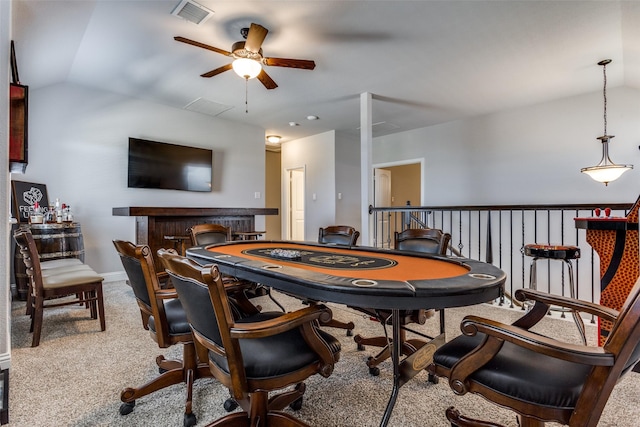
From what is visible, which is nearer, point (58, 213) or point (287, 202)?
point (58, 213)

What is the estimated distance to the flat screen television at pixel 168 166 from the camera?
15.1 feet

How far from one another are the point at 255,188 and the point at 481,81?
4005 mm

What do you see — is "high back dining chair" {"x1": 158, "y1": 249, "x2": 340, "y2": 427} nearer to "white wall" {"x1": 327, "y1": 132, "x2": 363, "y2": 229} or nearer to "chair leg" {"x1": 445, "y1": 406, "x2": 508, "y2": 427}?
"chair leg" {"x1": 445, "y1": 406, "x2": 508, "y2": 427}

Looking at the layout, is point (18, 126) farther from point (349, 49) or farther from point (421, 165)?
point (421, 165)

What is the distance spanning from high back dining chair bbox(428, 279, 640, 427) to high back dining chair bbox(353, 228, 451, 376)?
22.1 inches

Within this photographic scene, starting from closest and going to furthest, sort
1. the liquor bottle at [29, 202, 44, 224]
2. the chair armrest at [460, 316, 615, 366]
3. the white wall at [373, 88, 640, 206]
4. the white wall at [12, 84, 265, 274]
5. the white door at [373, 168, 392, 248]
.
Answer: the chair armrest at [460, 316, 615, 366]
the liquor bottle at [29, 202, 44, 224]
the white wall at [12, 84, 265, 274]
the white wall at [373, 88, 640, 206]
the white door at [373, 168, 392, 248]

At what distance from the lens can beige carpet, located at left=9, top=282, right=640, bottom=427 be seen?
1.54m

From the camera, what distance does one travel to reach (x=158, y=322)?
1.51 meters

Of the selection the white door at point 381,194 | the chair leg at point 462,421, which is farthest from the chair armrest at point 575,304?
the white door at point 381,194

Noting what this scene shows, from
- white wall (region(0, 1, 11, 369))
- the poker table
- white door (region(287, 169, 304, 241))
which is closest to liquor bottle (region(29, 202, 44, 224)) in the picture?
white wall (region(0, 1, 11, 369))

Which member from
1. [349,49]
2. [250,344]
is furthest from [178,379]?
[349,49]

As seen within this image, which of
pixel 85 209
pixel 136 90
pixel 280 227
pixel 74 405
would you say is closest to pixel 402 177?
pixel 280 227

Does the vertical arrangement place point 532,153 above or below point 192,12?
below

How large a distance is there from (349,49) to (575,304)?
→ 2860 millimetres
